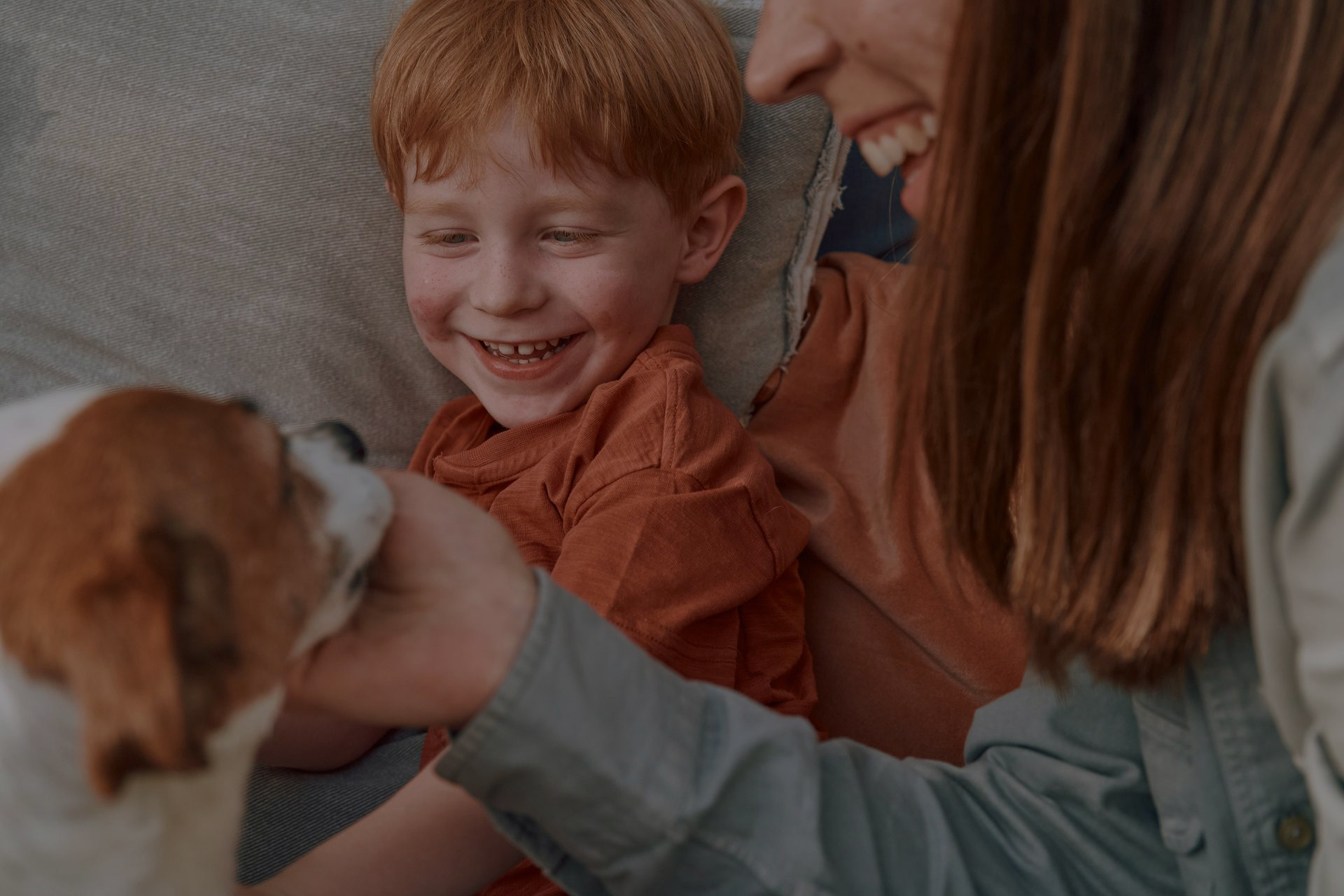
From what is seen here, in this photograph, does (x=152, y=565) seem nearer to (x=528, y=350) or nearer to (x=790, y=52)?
(x=790, y=52)

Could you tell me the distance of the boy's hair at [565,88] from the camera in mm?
1325

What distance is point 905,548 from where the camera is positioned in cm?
140

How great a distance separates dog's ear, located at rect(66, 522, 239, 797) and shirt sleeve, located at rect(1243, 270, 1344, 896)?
0.61m

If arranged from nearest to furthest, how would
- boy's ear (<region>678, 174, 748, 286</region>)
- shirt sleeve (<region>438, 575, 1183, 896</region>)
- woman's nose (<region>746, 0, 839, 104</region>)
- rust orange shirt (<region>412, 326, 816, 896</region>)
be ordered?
shirt sleeve (<region>438, 575, 1183, 896</region>) → woman's nose (<region>746, 0, 839, 104</region>) → rust orange shirt (<region>412, 326, 816, 896</region>) → boy's ear (<region>678, 174, 748, 286</region>)

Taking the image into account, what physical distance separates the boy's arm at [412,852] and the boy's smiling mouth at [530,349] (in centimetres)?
58

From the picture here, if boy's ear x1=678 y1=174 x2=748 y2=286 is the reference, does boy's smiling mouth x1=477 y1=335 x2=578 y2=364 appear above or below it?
below

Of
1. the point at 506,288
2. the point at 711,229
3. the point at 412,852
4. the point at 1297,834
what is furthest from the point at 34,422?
the point at 711,229

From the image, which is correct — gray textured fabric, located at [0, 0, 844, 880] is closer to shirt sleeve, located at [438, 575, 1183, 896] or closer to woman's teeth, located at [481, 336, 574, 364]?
woman's teeth, located at [481, 336, 574, 364]

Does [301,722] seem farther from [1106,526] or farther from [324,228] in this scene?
[1106,526]

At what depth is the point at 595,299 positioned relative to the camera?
4.53 ft

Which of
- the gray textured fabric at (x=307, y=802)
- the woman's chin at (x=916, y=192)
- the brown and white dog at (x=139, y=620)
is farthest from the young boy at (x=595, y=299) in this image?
the brown and white dog at (x=139, y=620)

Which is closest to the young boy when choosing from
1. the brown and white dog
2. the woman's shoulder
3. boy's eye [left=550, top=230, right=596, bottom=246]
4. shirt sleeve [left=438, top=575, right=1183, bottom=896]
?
boy's eye [left=550, top=230, right=596, bottom=246]

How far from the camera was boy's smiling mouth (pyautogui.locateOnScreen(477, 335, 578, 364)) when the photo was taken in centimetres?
144

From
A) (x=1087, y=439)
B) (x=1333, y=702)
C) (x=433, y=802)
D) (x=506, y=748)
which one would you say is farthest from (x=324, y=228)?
(x=1333, y=702)
